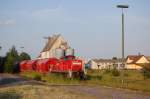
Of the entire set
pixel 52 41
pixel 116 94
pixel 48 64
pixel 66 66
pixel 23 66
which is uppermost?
pixel 52 41

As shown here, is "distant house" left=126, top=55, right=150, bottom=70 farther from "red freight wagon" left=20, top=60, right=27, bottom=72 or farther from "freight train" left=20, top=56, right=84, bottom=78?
"freight train" left=20, top=56, right=84, bottom=78

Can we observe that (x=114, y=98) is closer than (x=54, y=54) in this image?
Yes

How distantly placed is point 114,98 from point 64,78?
20676mm

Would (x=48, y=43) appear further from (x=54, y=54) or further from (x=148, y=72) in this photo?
(x=148, y=72)

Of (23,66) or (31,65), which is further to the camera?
(23,66)

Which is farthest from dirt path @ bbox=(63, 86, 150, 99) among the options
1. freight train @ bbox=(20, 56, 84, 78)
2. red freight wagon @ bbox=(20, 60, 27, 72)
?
red freight wagon @ bbox=(20, 60, 27, 72)

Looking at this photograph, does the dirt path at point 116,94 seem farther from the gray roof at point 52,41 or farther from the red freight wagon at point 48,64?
the gray roof at point 52,41

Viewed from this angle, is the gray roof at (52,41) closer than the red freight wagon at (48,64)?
No

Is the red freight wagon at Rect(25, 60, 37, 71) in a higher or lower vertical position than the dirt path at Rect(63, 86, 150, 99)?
higher

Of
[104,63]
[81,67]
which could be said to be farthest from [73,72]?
[104,63]

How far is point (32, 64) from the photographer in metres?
60.0

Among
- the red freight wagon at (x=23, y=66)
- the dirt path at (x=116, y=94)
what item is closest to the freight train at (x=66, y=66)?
the dirt path at (x=116, y=94)

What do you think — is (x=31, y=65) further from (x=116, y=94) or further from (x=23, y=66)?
(x=116, y=94)

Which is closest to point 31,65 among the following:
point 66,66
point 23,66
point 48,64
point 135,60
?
point 23,66
